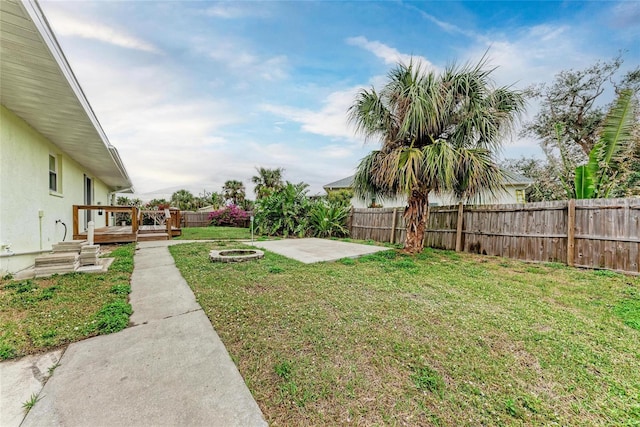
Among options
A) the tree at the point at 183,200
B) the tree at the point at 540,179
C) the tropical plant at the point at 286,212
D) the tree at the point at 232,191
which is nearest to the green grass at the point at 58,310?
the tropical plant at the point at 286,212

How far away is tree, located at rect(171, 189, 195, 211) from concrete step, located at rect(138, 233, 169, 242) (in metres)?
15.5

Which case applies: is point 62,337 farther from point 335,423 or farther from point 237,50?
point 237,50

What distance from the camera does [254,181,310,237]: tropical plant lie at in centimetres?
1220

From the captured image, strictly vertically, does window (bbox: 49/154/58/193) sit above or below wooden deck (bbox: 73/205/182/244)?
above

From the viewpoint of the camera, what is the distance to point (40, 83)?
358 cm

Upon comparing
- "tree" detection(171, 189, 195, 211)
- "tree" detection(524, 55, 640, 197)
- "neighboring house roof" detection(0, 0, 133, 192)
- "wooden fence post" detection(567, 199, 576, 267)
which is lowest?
"wooden fence post" detection(567, 199, 576, 267)

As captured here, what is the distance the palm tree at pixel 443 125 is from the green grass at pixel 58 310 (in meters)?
5.80

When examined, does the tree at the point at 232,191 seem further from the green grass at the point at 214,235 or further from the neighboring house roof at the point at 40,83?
the neighboring house roof at the point at 40,83

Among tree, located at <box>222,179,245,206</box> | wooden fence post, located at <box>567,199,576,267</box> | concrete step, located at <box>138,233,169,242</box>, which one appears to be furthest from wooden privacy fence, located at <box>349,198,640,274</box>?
tree, located at <box>222,179,245,206</box>

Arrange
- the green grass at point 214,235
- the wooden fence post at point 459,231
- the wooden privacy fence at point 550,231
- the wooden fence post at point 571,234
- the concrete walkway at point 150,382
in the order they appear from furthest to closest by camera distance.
A: the green grass at point 214,235, the wooden fence post at point 459,231, the wooden fence post at point 571,234, the wooden privacy fence at point 550,231, the concrete walkway at point 150,382

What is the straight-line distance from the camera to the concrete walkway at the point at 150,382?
1533mm

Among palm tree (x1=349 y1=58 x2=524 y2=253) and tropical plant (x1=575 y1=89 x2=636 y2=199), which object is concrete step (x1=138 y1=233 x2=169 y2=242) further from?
tropical plant (x1=575 y1=89 x2=636 y2=199)

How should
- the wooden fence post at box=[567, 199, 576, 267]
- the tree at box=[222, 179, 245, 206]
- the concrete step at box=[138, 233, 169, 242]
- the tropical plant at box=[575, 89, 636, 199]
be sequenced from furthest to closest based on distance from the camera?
the tree at box=[222, 179, 245, 206], the concrete step at box=[138, 233, 169, 242], the tropical plant at box=[575, 89, 636, 199], the wooden fence post at box=[567, 199, 576, 267]

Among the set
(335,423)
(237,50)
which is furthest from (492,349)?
(237,50)
